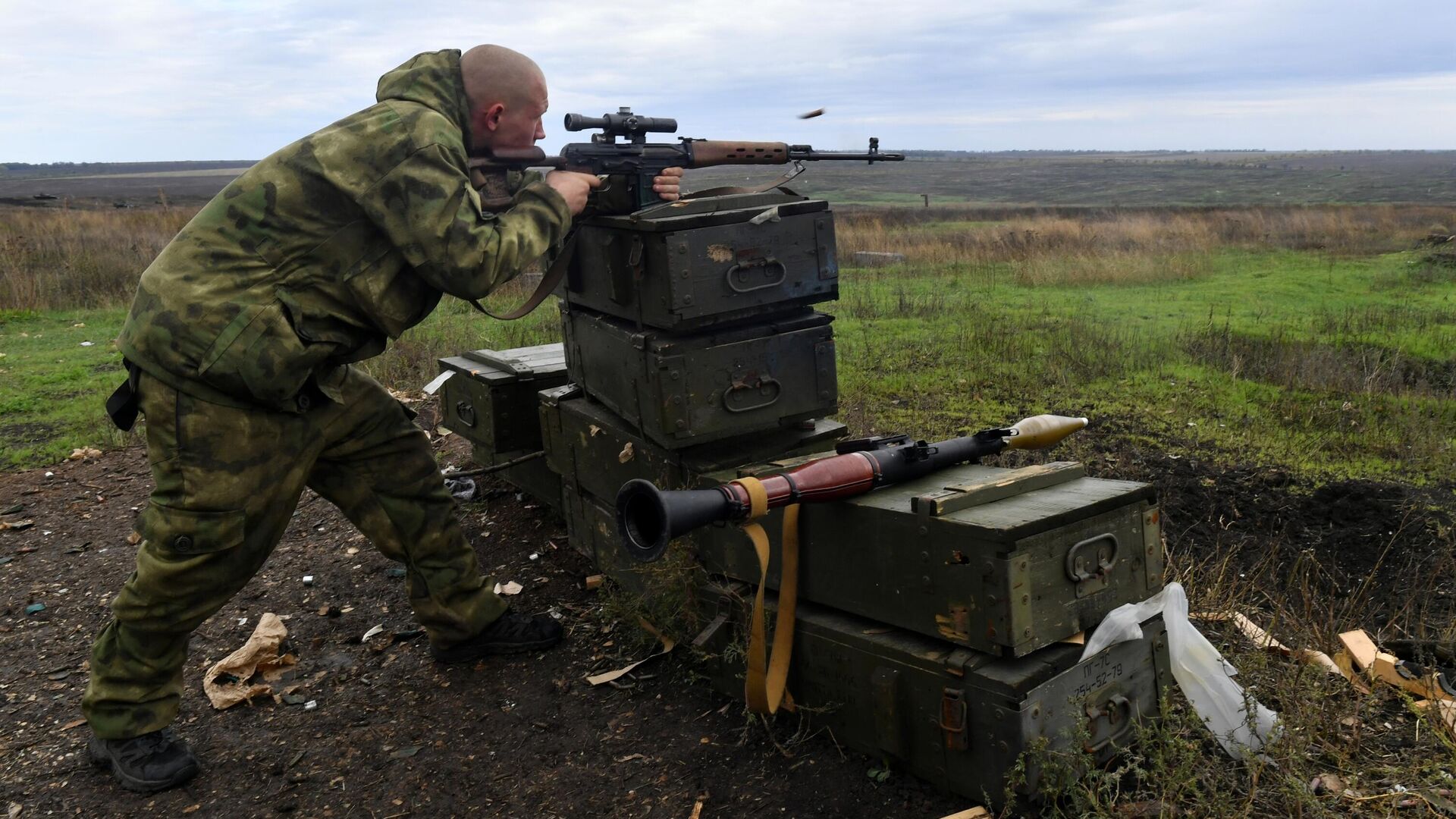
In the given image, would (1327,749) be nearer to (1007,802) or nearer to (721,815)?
(1007,802)

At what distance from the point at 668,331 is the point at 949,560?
163 cm

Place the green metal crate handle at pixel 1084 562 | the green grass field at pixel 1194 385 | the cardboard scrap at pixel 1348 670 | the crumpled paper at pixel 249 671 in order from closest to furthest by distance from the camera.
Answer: the green metal crate handle at pixel 1084 562
the green grass field at pixel 1194 385
the cardboard scrap at pixel 1348 670
the crumpled paper at pixel 249 671

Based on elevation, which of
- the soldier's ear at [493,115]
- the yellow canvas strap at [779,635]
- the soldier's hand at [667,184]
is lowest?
the yellow canvas strap at [779,635]

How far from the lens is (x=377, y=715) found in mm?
4016

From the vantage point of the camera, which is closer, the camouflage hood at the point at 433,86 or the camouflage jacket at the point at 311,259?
the camouflage jacket at the point at 311,259

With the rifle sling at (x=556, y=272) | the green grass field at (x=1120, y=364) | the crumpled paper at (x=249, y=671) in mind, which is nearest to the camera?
the crumpled paper at (x=249, y=671)

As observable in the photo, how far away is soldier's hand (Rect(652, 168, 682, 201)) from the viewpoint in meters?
4.38

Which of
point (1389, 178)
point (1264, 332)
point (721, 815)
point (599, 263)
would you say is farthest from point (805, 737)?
point (1389, 178)

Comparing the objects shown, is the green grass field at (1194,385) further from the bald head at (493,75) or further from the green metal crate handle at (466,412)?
the bald head at (493,75)

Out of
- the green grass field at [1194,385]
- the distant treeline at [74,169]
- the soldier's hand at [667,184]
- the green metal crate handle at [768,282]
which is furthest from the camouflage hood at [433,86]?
the distant treeline at [74,169]

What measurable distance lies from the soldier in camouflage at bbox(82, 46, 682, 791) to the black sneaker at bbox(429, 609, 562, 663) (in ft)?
3.29

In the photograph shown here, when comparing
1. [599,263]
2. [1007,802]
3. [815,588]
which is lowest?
[1007,802]

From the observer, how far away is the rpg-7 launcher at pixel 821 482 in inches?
115

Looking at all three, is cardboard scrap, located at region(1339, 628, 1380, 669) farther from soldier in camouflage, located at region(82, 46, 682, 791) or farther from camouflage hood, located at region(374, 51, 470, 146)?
camouflage hood, located at region(374, 51, 470, 146)
